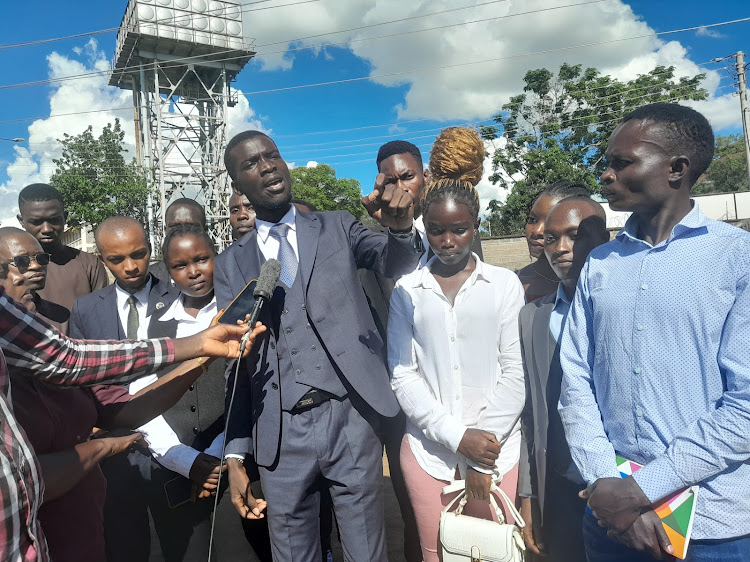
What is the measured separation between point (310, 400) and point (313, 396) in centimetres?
2

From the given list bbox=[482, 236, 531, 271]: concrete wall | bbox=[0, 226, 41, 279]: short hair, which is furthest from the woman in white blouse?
bbox=[482, 236, 531, 271]: concrete wall

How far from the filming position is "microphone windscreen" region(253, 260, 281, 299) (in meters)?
1.99

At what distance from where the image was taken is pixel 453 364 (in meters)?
2.36

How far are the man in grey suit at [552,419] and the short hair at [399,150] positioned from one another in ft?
3.65

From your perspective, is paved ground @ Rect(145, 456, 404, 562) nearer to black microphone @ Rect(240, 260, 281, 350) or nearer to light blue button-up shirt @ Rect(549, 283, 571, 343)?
black microphone @ Rect(240, 260, 281, 350)

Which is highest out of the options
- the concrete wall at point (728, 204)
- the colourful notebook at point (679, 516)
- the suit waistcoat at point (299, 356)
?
the concrete wall at point (728, 204)

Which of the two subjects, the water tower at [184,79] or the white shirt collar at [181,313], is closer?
the white shirt collar at [181,313]

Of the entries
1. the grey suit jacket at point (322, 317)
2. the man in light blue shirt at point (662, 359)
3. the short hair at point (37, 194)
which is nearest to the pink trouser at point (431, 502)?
the grey suit jacket at point (322, 317)

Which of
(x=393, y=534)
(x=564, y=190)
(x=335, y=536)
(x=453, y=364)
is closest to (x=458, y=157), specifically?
(x=564, y=190)

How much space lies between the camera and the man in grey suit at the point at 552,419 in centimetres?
226

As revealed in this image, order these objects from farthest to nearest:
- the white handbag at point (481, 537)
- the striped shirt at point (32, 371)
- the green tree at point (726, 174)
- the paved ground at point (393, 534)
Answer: the green tree at point (726, 174) → the paved ground at point (393, 534) → the white handbag at point (481, 537) → the striped shirt at point (32, 371)

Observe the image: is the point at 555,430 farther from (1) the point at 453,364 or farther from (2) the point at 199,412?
(2) the point at 199,412

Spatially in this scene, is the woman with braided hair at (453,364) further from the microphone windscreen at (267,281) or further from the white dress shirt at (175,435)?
the white dress shirt at (175,435)

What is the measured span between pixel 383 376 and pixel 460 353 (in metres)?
0.38
